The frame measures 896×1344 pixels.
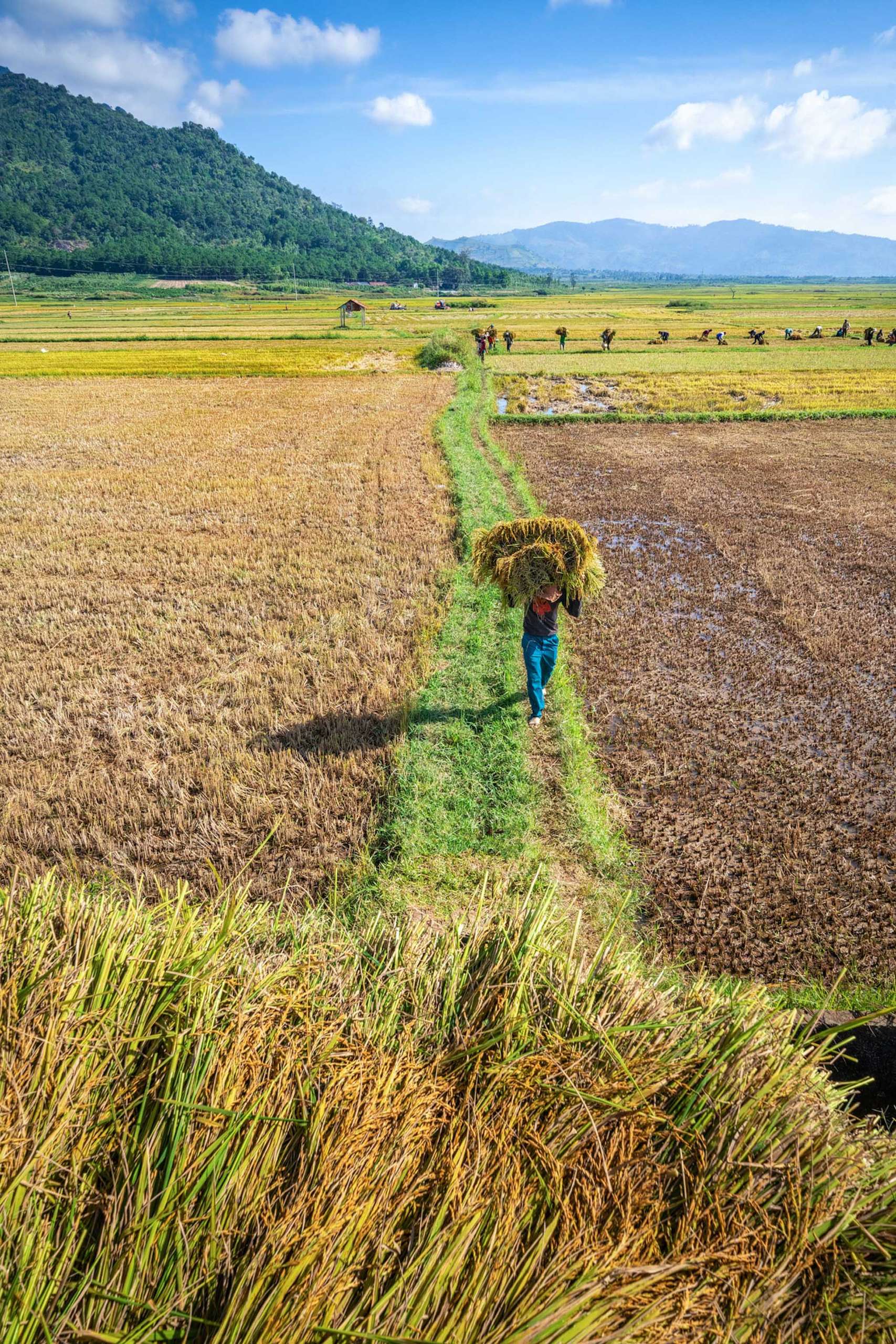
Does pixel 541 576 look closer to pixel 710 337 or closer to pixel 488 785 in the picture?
pixel 488 785

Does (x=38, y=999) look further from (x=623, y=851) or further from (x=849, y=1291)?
(x=623, y=851)

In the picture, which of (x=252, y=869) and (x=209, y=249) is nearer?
(x=252, y=869)

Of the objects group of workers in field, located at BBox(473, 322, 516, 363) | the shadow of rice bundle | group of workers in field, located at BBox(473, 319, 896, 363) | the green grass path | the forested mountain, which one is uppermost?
the forested mountain

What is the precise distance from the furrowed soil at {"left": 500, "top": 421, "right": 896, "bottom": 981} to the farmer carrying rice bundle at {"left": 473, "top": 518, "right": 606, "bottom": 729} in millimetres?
1071

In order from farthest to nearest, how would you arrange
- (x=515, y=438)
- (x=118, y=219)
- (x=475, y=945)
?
1. (x=118, y=219)
2. (x=515, y=438)
3. (x=475, y=945)

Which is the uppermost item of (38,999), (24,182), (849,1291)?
(24,182)

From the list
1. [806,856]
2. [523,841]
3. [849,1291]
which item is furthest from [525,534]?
[849,1291]

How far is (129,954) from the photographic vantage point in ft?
6.63

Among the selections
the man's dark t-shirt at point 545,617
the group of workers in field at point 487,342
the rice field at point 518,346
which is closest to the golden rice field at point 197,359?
the rice field at point 518,346

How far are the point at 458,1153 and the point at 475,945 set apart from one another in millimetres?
742

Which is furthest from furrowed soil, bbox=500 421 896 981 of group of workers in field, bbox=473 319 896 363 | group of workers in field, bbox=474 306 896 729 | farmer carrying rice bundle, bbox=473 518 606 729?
group of workers in field, bbox=473 319 896 363

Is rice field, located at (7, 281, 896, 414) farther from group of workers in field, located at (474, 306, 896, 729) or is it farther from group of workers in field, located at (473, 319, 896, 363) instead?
group of workers in field, located at (474, 306, 896, 729)

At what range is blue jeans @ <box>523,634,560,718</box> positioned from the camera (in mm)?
6230

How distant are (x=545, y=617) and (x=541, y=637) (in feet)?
0.66
